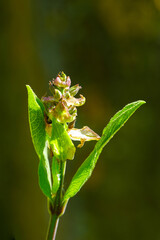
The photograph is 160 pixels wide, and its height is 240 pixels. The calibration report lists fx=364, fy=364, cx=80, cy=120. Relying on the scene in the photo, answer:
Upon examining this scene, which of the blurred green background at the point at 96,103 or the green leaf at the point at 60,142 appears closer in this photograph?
the green leaf at the point at 60,142

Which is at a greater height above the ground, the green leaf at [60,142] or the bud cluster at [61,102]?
the bud cluster at [61,102]

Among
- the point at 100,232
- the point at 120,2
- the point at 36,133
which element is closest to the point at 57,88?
the point at 36,133

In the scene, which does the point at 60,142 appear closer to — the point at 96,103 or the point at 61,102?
the point at 61,102

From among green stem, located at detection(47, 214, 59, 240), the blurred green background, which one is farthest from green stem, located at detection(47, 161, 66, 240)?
the blurred green background

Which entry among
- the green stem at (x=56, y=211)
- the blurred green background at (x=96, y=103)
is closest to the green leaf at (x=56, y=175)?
the green stem at (x=56, y=211)

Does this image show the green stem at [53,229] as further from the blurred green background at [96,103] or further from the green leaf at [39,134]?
the blurred green background at [96,103]

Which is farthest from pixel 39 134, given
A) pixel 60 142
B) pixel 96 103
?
pixel 96 103
